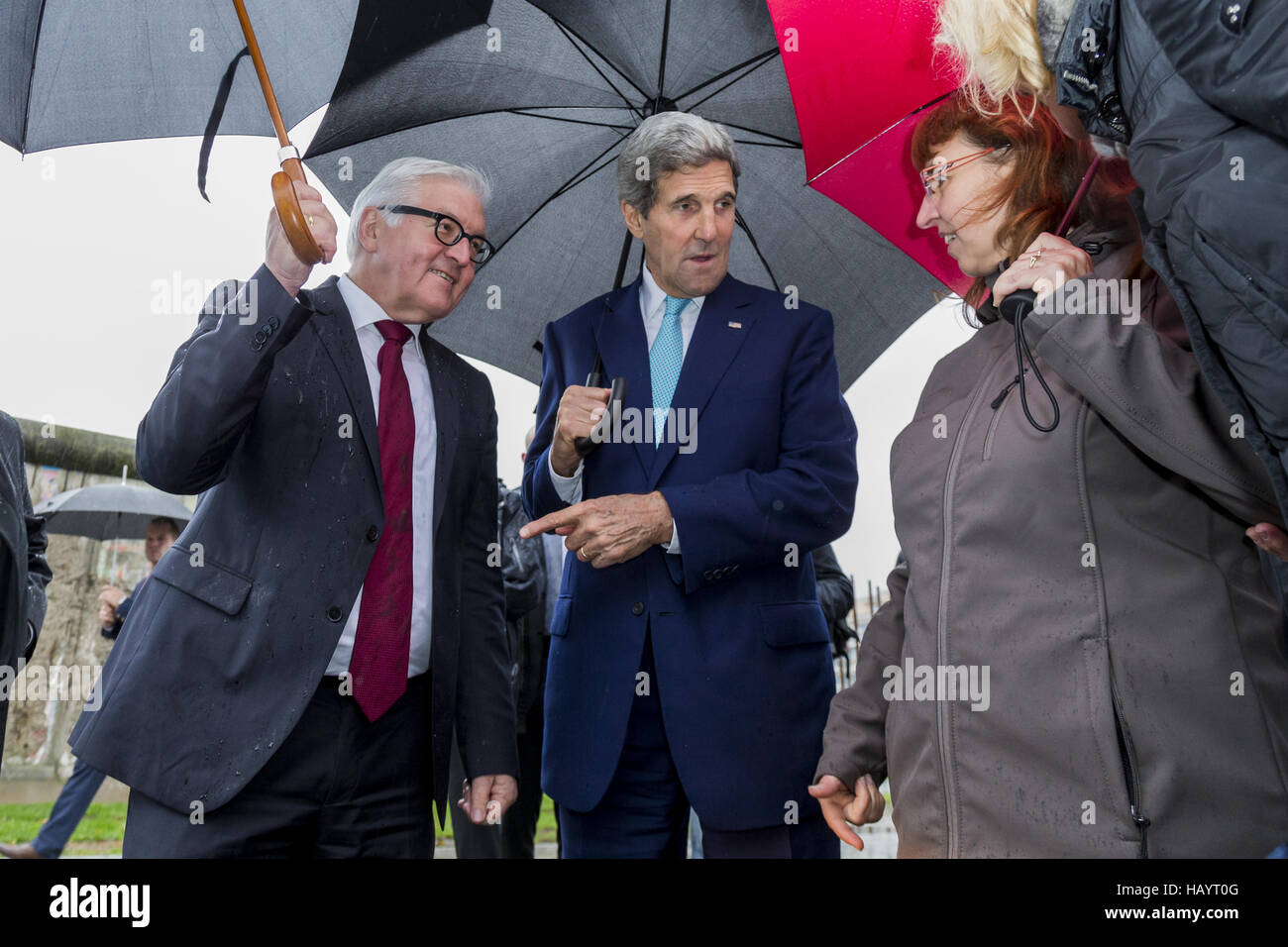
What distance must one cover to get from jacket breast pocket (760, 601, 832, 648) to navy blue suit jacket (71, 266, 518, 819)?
685 mm

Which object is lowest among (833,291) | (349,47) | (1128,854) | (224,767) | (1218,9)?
(1128,854)

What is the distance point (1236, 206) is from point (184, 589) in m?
1.92

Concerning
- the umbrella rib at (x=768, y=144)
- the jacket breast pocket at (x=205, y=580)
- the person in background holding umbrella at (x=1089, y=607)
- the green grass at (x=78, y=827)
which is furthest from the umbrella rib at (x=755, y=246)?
the green grass at (x=78, y=827)

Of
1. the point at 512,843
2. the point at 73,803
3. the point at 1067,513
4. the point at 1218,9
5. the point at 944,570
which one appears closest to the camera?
the point at 1218,9

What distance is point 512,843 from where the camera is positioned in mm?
4461

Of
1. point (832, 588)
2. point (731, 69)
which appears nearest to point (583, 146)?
point (731, 69)

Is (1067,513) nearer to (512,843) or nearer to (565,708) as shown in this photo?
(565,708)

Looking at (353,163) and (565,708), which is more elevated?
(353,163)

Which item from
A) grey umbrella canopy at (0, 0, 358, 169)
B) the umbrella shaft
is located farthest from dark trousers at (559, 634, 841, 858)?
grey umbrella canopy at (0, 0, 358, 169)

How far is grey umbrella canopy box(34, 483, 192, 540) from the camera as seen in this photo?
7000 millimetres

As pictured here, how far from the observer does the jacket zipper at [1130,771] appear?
1.55 m

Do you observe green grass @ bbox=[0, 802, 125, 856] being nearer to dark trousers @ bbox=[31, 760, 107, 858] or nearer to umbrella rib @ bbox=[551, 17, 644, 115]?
dark trousers @ bbox=[31, 760, 107, 858]

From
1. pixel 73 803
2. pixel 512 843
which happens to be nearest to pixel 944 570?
pixel 512 843

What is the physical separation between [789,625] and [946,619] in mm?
580
